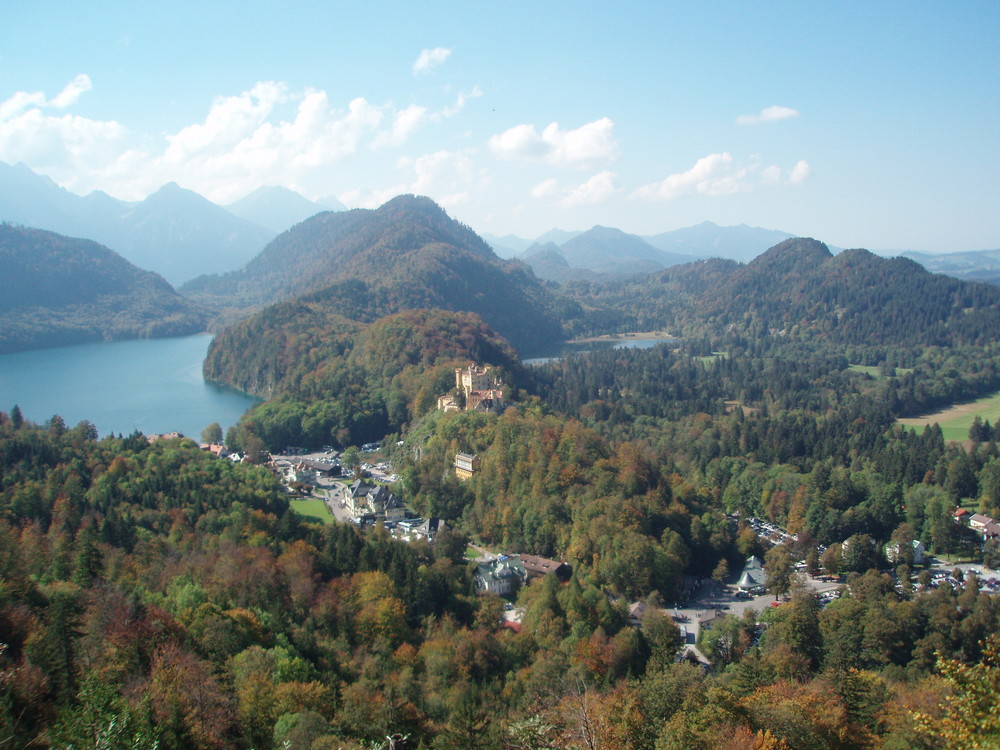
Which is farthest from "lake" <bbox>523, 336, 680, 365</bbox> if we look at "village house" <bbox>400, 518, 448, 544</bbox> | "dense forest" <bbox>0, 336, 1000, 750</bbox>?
"village house" <bbox>400, 518, 448, 544</bbox>

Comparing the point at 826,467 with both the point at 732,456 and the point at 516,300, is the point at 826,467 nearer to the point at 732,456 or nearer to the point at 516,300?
the point at 732,456

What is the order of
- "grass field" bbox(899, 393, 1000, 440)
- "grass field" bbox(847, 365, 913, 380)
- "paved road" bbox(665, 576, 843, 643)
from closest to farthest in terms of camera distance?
"paved road" bbox(665, 576, 843, 643) < "grass field" bbox(899, 393, 1000, 440) < "grass field" bbox(847, 365, 913, 380)

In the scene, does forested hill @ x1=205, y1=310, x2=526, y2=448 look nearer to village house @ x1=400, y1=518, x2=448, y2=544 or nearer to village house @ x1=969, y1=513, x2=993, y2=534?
village house @ x1=400, y1=518, x2=448, y2=544

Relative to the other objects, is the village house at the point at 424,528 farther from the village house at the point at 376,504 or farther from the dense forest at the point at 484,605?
the dense forest at the point at 484,605

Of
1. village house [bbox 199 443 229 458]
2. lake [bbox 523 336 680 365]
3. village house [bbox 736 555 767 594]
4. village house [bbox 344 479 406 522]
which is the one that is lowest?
village house [bbox 736 555 767 594]

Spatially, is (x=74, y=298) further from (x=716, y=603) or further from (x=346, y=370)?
(x=716, y=603)

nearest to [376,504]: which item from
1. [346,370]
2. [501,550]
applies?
[501,550]

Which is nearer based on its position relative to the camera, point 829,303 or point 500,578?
point 500,578
